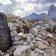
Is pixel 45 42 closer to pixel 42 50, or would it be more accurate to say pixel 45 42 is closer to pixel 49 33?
pixel 42 50

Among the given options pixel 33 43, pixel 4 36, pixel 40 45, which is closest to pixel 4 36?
pixel 4 36

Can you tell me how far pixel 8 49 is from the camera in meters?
21.6

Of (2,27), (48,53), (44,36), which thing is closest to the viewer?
(48,53)

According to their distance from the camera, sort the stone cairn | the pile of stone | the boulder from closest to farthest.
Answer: the boulder, the pile of stone, the stone cairn

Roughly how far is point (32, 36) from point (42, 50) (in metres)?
2.85

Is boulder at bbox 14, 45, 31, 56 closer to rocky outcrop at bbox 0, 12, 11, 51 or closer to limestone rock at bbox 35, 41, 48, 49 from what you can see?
limestone rock at bbox 35, 41, 48, 49

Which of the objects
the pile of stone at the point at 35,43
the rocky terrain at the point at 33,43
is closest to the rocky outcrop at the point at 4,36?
the rocky terrain at the point at 33,43

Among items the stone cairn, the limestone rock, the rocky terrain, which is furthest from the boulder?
the stone cairn

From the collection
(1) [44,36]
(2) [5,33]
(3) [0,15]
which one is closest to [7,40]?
(2) [5,33]

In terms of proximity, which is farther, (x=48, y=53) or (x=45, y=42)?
(x=45, y=42)

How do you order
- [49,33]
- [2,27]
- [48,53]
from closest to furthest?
[48,53] → [2,27] → [49,33]

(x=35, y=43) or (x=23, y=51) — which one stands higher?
(x=23, y=51)

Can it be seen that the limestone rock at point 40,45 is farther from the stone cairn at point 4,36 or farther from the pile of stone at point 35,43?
the stone cairn at point 4,36

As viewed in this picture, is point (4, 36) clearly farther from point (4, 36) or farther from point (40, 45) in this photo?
point (40, 45)
